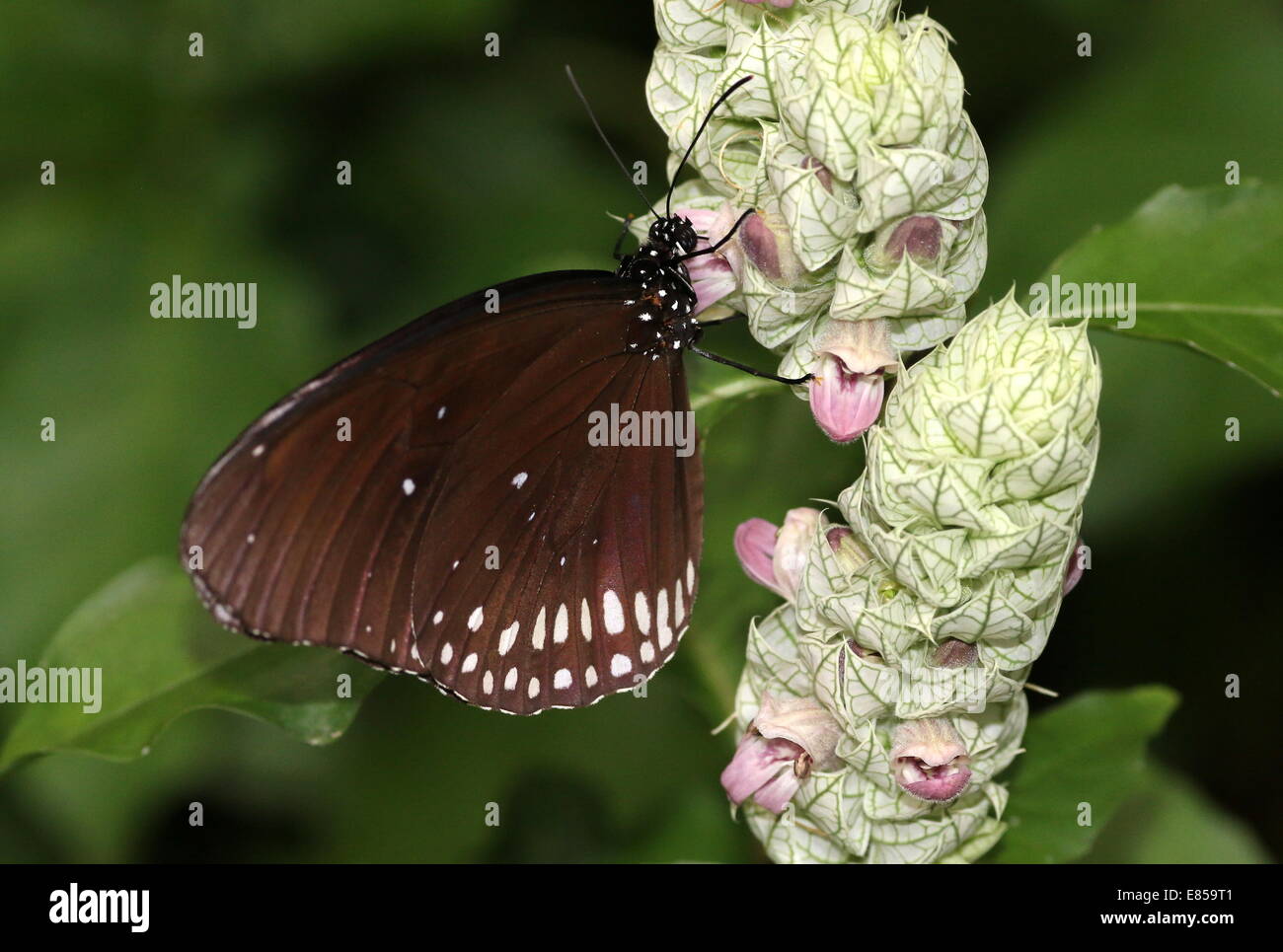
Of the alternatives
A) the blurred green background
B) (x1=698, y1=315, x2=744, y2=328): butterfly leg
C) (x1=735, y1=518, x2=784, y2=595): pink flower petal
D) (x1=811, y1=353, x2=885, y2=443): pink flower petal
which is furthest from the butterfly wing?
the blurred green background

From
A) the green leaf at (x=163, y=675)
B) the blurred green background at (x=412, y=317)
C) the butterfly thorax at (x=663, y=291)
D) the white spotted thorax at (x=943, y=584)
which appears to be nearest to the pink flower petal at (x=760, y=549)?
the white spotted thorax at (x=943, y=584)

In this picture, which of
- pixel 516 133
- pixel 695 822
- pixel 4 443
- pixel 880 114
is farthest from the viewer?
pixel 516 133

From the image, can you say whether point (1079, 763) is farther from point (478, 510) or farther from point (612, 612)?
point (478, 510)

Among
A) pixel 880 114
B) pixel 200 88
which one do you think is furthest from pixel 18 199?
pixel 880 114

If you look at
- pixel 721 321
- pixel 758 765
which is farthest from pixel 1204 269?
pixel 758 765

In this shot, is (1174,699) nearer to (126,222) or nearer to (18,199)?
(126,222)

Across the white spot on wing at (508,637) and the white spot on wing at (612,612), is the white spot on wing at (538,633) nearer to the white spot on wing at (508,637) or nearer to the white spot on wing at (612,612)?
the white spot on wing at (508,637)
